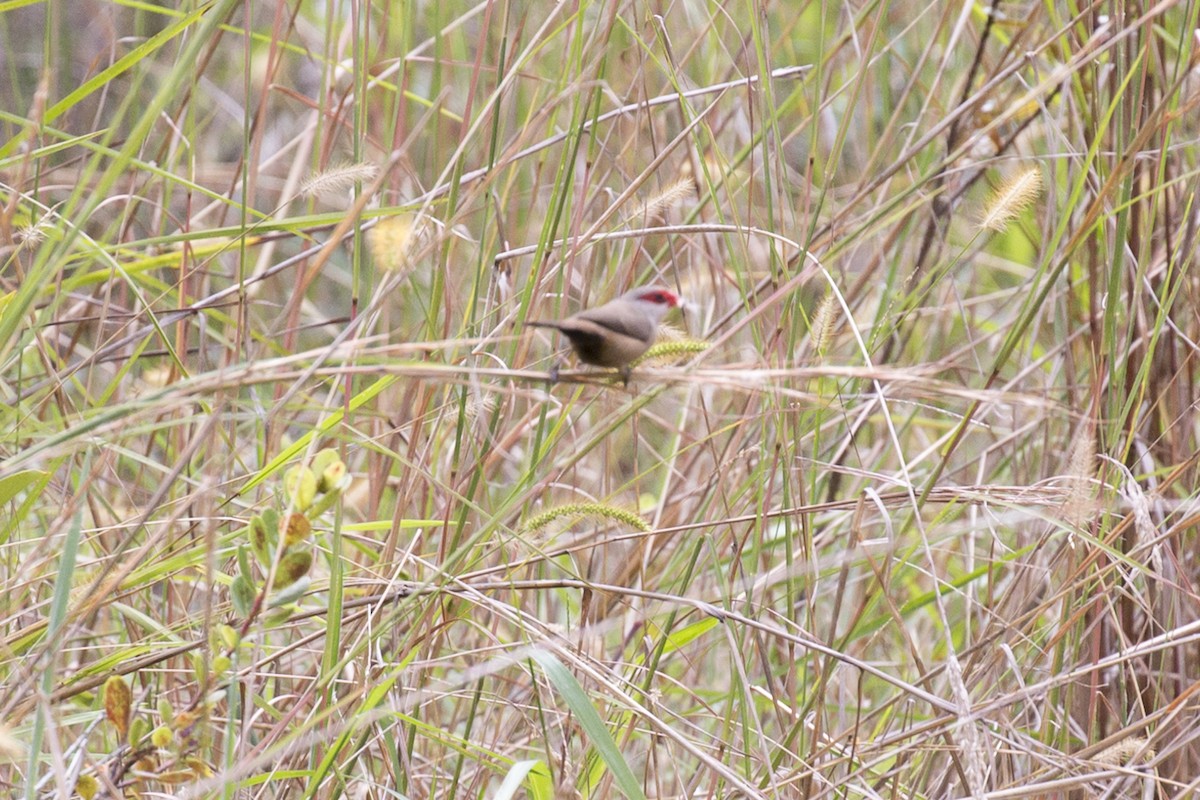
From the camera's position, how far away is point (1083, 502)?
149 centimetres

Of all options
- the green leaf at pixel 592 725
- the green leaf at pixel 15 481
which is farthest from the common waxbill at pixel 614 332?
the green leaf at pixel 15 481

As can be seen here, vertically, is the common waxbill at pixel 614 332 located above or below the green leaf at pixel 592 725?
above

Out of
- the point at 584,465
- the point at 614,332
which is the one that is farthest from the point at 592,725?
the point at 584,465

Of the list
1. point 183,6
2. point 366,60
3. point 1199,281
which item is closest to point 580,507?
point 366,60

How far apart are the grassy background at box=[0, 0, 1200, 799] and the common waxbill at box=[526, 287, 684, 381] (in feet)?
0.20

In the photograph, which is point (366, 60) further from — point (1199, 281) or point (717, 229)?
point (1199, 281)

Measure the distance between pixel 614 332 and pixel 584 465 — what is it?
4.78 ft

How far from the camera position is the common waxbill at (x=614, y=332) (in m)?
1.74

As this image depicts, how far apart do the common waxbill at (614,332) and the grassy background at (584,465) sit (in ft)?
0.20

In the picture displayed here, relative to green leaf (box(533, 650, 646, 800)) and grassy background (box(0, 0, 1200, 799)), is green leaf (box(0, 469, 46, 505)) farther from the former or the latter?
green leaf (box(533, 650, 646, 800))

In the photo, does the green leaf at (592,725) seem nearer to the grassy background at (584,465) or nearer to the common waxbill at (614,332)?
the grassy background at (584,465)

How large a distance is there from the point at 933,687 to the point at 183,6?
1941mm

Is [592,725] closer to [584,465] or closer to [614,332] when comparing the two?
[614,332]

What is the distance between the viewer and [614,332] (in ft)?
5.91
